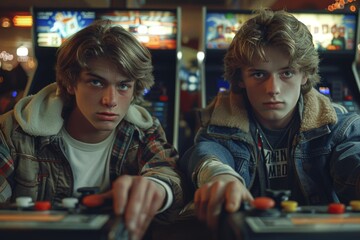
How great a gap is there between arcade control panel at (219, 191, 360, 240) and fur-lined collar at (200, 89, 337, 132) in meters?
0.71

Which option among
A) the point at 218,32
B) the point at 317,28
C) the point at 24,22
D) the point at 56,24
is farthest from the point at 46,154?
the point at 24,22

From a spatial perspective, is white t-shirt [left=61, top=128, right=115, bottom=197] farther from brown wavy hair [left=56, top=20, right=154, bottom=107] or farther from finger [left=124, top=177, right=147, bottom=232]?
finger [left=124, top=177, right=147, bottom=232]

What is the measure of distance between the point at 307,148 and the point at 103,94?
2.53 ft

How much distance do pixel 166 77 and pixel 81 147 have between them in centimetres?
155

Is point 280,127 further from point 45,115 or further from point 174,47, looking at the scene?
point 174,47

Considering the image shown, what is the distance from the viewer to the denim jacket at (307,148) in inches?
64.4

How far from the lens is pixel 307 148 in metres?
1.74

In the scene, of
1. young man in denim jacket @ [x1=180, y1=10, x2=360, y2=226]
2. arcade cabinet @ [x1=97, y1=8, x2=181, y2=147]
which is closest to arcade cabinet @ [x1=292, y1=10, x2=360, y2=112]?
arcade cabinet @ [x1=97, y1=8, x2=181, y2=147]

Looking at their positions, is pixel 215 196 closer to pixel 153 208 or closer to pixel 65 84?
pixel 153 208

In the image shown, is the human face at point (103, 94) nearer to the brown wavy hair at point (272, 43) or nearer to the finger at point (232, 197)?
the brown wavy hair at point (272, 43)

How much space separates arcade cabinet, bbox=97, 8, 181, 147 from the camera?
317cm

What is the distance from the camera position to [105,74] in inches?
66.6

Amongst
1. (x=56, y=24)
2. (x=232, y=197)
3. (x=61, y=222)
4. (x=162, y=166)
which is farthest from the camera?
(x=56, y=24)

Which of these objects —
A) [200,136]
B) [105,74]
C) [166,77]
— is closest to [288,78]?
[200,136]
